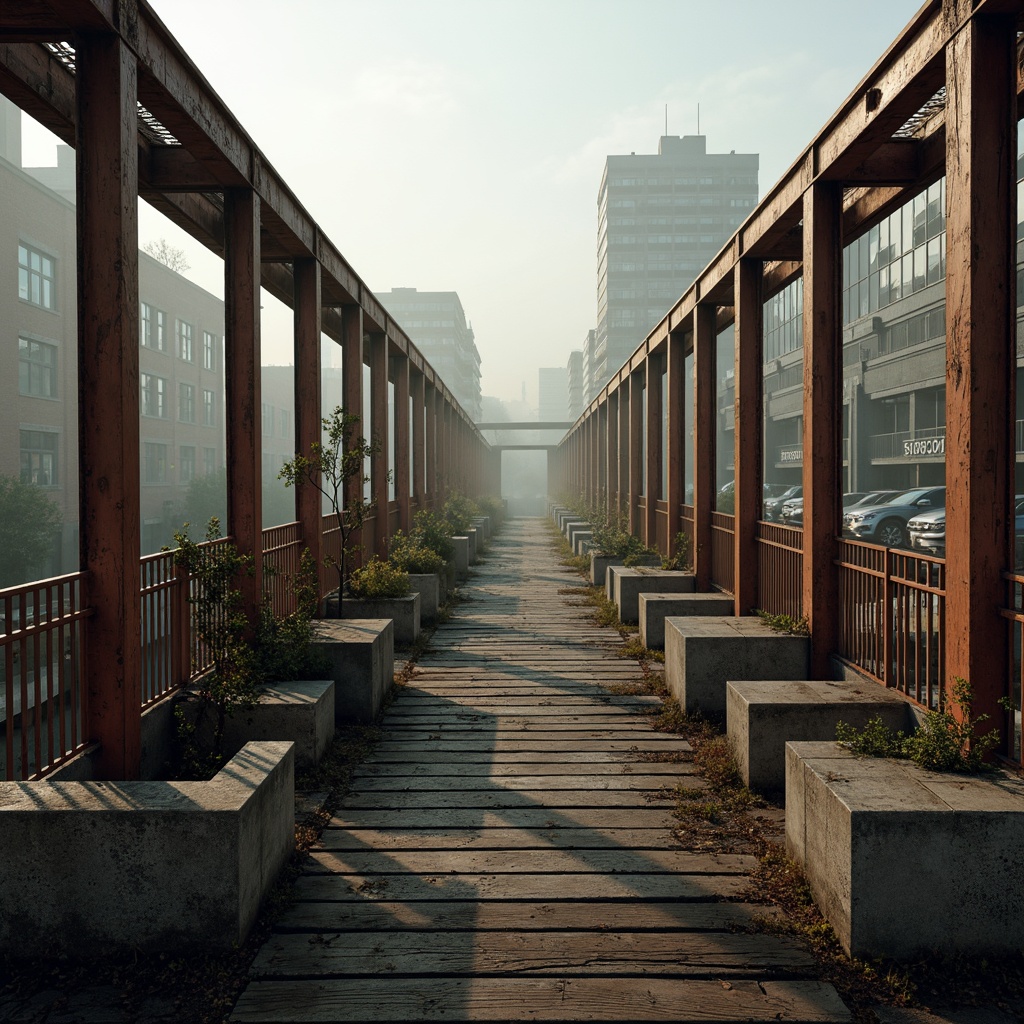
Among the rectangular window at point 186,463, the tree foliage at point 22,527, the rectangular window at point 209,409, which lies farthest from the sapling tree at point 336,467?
the rectangular window at point 209,409

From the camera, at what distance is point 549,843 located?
4.74 meters

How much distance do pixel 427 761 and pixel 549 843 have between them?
5.57 ft

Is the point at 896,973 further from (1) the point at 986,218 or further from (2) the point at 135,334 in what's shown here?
(2) the point at 135,334

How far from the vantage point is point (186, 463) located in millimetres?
41656

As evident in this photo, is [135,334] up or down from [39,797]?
up

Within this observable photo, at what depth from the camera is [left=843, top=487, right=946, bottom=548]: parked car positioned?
23.4 meters

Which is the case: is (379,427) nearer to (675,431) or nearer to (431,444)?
(675,431)

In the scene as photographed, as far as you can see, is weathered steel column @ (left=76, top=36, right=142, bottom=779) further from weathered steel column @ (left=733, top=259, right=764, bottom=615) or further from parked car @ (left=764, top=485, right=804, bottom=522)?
parked car @ (left=764, top=485, right=804, bottom=522)

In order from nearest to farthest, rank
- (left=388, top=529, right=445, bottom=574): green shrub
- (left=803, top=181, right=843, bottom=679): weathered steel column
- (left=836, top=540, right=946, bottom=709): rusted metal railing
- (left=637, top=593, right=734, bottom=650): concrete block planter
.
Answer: (left=836, top=540, right=946, bottom=709): rusted metal railing → (left=803, top=181, right=843, bottom=679): weathered steel column → (left=637, top=593, right=734, bottom=650): concrete block planter → (left=388, top=529, right=445, bottom=574): green shrub

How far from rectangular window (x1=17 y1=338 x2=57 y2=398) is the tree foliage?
3.38m

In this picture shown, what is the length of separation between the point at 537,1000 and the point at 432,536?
11.8 metres

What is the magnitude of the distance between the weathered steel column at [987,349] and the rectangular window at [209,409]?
142 ft

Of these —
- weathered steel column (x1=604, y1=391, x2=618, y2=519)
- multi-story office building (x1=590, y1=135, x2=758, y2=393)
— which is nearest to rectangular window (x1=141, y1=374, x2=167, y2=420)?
weathered steel column (x1=604, y1=391, x2=618, y2=519)

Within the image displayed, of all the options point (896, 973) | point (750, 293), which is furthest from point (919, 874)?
point (750, 293)
